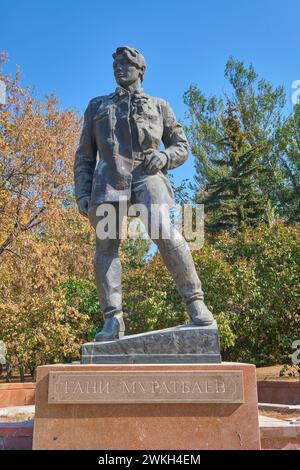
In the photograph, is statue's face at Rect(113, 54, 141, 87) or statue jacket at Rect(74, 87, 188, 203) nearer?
statue jacket at Rect(74, 87, 188, 203)

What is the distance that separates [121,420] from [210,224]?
2066 centimetres

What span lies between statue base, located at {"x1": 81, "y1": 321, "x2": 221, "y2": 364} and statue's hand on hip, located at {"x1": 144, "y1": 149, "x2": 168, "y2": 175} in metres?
1.49

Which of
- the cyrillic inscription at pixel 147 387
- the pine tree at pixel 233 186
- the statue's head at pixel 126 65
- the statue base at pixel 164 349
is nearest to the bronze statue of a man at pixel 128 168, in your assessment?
the statue's head at pixel 126 65

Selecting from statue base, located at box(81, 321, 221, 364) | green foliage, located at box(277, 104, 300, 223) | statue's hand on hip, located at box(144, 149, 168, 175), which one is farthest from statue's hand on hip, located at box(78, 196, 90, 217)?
green foliage, located at box(277, 104, 300, 223)

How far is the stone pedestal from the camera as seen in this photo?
3.45 meters

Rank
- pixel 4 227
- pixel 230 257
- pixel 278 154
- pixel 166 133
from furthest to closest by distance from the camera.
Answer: pixel 278 154 < pixel 230 257 < pixel 4 227 < pixel 166 133

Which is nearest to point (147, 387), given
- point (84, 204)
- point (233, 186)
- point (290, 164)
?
point (84, 204)

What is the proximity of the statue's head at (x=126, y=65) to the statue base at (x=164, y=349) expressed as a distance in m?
2.49

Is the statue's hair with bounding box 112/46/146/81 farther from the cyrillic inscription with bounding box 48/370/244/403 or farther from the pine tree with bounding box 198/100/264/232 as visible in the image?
the pine tree with bounding box 198/100/264/232

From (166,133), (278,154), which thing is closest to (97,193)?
(166,133)

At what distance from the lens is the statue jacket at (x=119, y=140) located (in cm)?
450

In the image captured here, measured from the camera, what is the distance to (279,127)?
90.0 feet

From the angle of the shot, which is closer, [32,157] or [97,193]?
[97,193]
